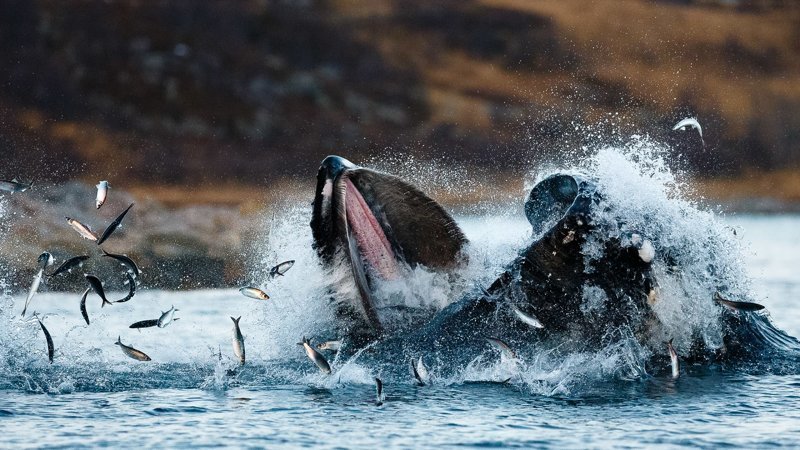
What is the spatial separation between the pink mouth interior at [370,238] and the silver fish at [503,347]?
3.19 feet

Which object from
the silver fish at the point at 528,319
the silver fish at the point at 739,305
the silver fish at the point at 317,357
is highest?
the silver fish at the point at 739,305

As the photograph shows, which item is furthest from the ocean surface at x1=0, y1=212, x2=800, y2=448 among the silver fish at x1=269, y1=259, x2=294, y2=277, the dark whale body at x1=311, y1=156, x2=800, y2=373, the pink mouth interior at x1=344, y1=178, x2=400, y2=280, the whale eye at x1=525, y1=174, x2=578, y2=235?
the pink mouth interior at x1=344, y1=178, x2=400, y2=280

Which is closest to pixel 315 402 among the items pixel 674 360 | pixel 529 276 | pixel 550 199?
pixel 529 276

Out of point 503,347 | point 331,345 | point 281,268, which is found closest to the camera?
point 503,347

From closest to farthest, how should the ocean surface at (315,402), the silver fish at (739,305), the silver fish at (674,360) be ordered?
the ocean surface at (315,402) → the silver fish at (674,360) → the silver fish at (739,305)

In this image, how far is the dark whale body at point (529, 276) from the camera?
9.60 m

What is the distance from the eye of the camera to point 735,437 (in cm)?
857

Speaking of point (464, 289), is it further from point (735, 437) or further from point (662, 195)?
point (735, 437)

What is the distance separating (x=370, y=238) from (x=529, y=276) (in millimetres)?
1325

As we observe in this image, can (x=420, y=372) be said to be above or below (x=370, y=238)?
below

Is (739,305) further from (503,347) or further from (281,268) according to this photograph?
(281,268)

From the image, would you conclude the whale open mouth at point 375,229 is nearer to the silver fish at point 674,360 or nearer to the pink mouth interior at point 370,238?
the pink mouth interior at point 370,238

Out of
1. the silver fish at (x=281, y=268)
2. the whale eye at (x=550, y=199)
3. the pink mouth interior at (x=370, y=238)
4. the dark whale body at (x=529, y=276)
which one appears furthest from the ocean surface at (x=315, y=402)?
the pink mouth interior at (x=370, y=238)

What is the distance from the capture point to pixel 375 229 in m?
10.1
